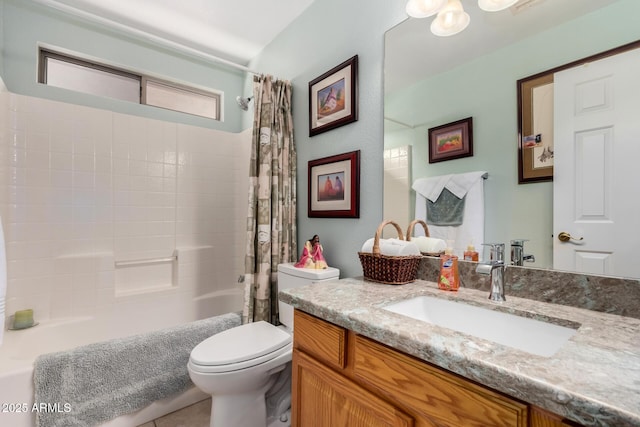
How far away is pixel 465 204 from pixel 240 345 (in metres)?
1.21

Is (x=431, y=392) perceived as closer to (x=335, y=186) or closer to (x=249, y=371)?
(x=249, y=371)

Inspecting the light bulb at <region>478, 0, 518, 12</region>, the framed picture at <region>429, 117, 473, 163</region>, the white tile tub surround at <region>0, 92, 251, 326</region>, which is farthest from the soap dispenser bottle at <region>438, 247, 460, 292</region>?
the white tile tub surround at <region>0, 92, 251, 326</region>

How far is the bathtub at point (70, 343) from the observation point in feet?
4.18

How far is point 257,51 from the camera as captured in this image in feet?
8.55

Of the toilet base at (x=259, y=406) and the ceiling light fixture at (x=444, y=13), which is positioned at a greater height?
the ceiling light fixture at (x=444, y=13)

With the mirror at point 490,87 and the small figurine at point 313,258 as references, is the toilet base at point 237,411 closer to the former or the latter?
the small figurine at point 313,258

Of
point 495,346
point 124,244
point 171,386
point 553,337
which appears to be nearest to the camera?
point 495,346

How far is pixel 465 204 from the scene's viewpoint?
117cm

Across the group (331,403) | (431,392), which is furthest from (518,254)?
(331,403)

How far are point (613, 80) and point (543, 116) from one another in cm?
18

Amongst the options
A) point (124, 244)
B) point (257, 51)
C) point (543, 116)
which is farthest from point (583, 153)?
point (124, 244)

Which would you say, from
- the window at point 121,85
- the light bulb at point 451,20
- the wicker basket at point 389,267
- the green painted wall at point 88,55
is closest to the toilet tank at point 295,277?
the wicker basket at point 389,267

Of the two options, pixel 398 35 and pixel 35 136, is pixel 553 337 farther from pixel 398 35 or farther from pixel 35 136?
pixel 35 136

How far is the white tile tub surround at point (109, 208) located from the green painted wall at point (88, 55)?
145mm
